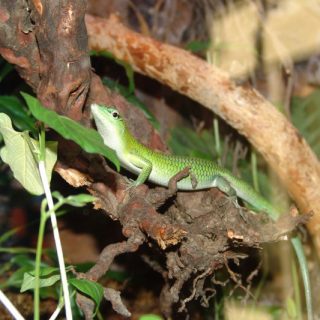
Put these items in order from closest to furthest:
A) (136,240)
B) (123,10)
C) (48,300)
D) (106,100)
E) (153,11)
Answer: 1. (136,240)
2. (106,100)
3. (48,300)
4. (123,10)
5. (153,11)

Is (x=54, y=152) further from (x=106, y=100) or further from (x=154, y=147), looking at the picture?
(x=154, y=147)

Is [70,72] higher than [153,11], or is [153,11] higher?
[70,72]

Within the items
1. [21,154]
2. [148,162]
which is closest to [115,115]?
[148,162]

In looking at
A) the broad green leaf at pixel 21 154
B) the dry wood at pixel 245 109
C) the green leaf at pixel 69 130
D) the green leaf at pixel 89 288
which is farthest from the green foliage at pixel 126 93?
the green leaf at pixel 69 130

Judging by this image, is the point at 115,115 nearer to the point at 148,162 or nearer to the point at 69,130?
the point at 148,162

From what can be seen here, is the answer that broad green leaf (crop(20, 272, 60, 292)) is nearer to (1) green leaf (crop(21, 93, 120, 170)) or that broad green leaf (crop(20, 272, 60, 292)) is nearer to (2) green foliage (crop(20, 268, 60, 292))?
(2) green foliage (crop(20, 268, 60, 292))

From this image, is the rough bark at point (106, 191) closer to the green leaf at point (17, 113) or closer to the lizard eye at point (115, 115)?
the lizard eye at point (115, 115)

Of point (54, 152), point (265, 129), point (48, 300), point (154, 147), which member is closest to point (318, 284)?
point (265, 129)
